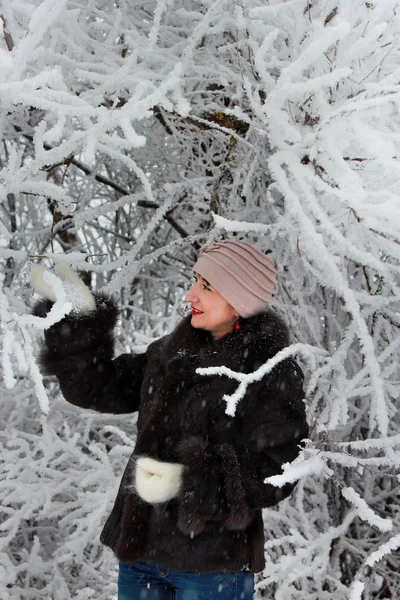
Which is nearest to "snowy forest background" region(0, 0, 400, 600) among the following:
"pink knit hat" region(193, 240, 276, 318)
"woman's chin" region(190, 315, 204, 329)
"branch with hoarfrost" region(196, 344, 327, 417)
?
"pink knit hat" region(193, 240, 276, 318)

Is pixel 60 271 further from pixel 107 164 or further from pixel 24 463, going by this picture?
pixel 107 164

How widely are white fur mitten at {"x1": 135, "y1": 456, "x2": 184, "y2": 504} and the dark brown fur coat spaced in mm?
29

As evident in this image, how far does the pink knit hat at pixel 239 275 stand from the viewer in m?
2.19

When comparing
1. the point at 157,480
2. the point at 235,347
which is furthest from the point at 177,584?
the point at 235,347

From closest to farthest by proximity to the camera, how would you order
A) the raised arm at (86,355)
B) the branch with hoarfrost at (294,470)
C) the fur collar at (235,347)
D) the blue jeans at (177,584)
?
the branch with hoarfrost at (294,470) < the blue jeans at (177,584) < the fur collar at (235,347) < the raised arm at (86,355)

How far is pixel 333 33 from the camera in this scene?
1.82 metres

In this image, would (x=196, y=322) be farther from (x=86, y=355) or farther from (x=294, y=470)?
(x=294, y=470)

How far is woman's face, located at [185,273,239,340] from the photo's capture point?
7.33 ft

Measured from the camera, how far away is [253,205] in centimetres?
343

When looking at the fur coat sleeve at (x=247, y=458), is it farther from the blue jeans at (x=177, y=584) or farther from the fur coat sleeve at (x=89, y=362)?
the fur coat sleeve at (x=89, y=362)

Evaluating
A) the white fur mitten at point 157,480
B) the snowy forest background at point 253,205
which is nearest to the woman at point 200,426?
the white fur mitten at point 157,480

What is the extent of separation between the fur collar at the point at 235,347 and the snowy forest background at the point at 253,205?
0.43ft

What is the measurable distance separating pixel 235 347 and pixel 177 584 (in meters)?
0.76

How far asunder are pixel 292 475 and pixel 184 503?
0.36 meters
